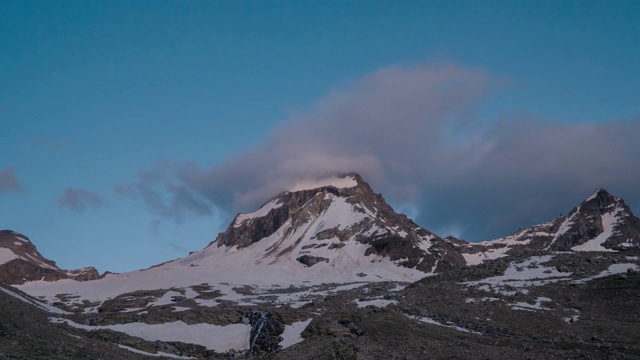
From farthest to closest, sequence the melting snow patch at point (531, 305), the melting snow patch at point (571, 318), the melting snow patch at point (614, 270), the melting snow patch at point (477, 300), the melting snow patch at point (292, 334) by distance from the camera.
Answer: the melting snow patch at point (614, 270), the melting snow patch at point (477, 300), the melting snow patch at point (531, 305), the melting snow patch at point (571, 318), the melting snow patch at point (292, 334)

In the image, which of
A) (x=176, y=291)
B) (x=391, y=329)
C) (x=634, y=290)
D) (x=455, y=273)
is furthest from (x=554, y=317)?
(x=176, y=291)

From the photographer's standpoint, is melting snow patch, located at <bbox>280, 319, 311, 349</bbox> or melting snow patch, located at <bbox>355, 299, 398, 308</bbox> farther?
melting snow patch, located at <bbox>355, 299, 398, 308</bbox>

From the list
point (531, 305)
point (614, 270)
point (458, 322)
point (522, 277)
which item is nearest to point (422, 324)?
point (458, 322)

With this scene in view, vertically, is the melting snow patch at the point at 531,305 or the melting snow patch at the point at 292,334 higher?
the melting snow patch at the point at 531,305

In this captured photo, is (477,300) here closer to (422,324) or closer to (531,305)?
(531,305)

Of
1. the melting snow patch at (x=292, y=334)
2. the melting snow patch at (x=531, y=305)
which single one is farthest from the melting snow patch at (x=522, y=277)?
the melting snow patch at (x=292, y=334)

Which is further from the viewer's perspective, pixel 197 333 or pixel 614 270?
pixel 614 270

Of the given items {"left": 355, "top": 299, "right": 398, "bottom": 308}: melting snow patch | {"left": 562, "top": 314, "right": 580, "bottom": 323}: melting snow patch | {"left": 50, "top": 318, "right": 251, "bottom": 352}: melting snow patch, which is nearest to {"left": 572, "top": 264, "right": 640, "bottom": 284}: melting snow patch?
{"left": 562, "top": 314, "right": 580, "bottom": 323}: melting snow patch

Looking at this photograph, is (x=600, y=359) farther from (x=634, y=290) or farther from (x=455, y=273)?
(x=455, y=273)

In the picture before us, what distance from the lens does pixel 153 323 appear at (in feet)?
214

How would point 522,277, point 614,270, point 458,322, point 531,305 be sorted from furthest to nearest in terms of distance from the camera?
point 522,277
point 614,270
point 531,305
point 458,322

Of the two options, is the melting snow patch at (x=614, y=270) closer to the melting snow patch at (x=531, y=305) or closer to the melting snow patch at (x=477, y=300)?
the melting snow patch at (x=531, y=305)

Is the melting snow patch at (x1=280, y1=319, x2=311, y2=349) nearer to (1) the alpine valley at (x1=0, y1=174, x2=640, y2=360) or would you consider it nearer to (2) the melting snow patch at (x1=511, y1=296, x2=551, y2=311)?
(1) the alpine valley at (x1=0, y1=174, x2=640, y2=360)

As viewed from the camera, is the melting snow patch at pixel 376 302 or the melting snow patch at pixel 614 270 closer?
the melting snow patch at pixel 376 302
